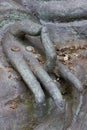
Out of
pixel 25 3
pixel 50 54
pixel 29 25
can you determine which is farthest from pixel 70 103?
pixel 25 3

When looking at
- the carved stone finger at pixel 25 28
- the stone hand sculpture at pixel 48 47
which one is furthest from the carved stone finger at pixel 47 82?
the carved stone finger at pixel 25 28

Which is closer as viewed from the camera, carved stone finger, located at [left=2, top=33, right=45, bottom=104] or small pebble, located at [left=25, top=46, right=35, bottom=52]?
carved stone finger, located at [left=2, top=33, right=45, bottom=104]

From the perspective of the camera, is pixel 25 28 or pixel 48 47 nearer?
pixel 48 47

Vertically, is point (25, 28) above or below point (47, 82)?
above

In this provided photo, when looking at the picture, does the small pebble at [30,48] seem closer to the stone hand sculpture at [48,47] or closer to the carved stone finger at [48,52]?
the stone hand sculpture at [48,47]

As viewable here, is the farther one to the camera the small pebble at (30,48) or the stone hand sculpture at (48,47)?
the small pebble at (30,48)

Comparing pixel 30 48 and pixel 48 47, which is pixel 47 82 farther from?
pixel 30 48

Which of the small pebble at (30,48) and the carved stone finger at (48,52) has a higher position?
the carved stone finger at (48,52)

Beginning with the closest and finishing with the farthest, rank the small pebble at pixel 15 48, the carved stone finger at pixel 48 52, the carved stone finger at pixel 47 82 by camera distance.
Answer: the carved stone finger at pixel 47 82 → the carved stone finger at pixel 48 52 → the small pebble at pixel 15 48

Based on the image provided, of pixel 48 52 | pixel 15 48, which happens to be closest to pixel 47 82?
pixel 48 52

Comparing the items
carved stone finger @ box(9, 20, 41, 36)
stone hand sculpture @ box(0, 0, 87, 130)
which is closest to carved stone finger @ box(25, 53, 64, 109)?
stone hand sculpture @ box(0, 0, 87, 130)

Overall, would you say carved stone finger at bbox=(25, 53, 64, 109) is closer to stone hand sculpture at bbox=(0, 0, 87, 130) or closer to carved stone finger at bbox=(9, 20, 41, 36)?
stone hand sculpture at bbox=(0, 0, 87, 130)
